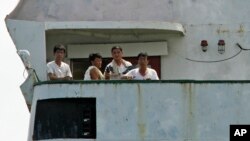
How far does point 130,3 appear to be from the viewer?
30203mm

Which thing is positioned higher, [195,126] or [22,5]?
[22,5]

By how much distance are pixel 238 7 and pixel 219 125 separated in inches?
162

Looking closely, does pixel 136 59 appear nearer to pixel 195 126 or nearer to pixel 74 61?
pixel 74 61

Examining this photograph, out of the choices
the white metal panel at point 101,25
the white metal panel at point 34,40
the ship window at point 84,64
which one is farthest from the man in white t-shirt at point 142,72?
the ship window at point 84,64

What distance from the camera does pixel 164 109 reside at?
87.6 ft

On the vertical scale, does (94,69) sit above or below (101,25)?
below

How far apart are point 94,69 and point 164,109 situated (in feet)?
4.27

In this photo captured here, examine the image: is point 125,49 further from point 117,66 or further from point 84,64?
point 117,66

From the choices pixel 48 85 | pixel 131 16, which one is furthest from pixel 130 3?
pixel 48 85

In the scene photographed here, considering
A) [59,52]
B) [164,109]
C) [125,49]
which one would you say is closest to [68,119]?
[59,52]

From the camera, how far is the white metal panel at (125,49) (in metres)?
29.9

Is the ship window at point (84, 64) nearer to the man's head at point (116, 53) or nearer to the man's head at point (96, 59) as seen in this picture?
the man's head at point (116, 53)

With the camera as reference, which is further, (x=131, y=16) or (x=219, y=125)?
(x=131, y=16)

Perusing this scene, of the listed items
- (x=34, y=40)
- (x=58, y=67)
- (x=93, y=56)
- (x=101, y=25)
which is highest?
(x=101, y=25)
